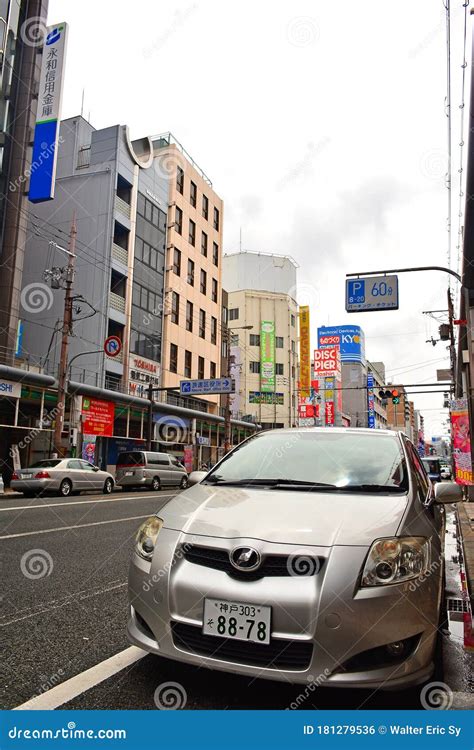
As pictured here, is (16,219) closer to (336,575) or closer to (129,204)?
(129,204)

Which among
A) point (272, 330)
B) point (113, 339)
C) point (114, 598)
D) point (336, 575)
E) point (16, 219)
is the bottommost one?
point (114, 598)

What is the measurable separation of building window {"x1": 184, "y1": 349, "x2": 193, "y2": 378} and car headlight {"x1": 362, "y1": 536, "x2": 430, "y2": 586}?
35622mm

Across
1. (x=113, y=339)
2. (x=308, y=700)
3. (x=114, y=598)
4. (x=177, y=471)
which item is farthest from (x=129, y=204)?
(x=308, y=700)

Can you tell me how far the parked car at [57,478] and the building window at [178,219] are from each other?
23634mm

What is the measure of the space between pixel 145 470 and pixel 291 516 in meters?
21.2

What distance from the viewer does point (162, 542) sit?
295 cm

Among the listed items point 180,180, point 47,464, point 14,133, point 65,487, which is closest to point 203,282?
point 180,180

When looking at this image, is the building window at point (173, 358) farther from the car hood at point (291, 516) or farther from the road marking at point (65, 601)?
the car hood at point (291, 516)

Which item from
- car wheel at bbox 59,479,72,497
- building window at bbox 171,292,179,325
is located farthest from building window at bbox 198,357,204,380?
car wheel at bbox 59,479,72,497

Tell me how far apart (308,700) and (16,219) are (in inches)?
963

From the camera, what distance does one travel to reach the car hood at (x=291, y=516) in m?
2.70

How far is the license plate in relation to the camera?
8.12 feet

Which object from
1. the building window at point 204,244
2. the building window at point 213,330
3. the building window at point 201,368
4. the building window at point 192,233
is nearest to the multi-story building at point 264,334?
the building window at point 213,330
